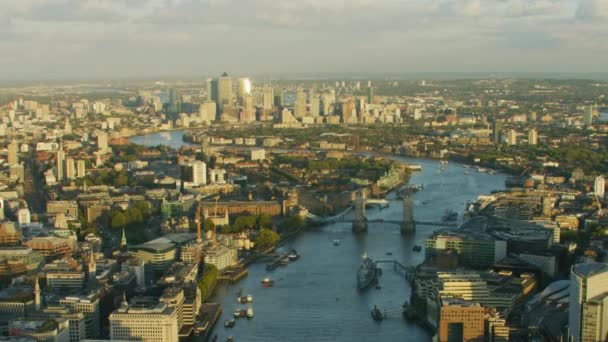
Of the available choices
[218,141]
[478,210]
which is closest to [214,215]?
[478,210]

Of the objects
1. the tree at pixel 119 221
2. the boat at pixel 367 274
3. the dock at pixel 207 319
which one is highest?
the boat at pixel 367 274

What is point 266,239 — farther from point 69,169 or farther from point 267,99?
point 267,99

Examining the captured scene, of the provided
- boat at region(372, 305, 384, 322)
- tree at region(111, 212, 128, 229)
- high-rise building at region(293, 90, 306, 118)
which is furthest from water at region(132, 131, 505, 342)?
high-rise building at region(293, 90, 306, 118)

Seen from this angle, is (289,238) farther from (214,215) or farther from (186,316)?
(186,316)

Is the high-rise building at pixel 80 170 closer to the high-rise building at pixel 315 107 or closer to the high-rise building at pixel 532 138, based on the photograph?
the high-rise building at pixel 532 138

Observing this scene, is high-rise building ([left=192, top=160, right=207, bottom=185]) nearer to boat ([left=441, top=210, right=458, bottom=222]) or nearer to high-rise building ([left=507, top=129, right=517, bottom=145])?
boat ([left=441, top=210, right=458, bottom=222])

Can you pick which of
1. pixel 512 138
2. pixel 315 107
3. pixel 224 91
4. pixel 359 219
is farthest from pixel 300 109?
pixel 359 219

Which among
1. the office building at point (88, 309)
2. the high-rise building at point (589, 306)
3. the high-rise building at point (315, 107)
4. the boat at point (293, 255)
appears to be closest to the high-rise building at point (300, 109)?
the high-rise building at point (315, 107)
